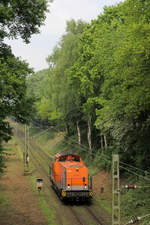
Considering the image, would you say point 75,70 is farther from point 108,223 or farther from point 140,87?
point 108,223

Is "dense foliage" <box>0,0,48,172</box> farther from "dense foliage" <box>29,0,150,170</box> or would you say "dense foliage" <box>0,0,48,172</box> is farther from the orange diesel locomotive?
the orange diesel locomotive

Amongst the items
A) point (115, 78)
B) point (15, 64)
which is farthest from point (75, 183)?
point (15, 64)

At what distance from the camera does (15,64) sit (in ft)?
53.9

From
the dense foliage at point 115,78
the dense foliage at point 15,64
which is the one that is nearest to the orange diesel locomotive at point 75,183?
the dense foliage at point 115,78

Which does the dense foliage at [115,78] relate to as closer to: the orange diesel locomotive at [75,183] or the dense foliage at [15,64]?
the dense foliage at [15,64]

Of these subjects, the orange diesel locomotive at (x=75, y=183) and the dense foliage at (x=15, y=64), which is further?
the orange diesel locomotive at (x=75, y=183)

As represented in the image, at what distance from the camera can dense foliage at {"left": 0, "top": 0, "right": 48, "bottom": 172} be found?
1454 centimetres

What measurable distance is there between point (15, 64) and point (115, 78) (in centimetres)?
1104

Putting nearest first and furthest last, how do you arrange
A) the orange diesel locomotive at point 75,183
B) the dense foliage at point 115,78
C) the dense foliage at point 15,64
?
the dense foliage at point 15,64, the dense foliage at point 115,78, the orange diesel locomotive at point 75,183

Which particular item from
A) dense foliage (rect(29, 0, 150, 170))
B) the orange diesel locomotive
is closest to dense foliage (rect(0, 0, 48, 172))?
dense foliage (rect(29, 0, 150, 170))

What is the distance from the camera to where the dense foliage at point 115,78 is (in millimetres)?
19891

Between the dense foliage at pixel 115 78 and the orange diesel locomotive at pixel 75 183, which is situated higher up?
the dense foliage at pixel 115 78

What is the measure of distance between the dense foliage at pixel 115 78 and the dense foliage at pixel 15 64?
145 cm

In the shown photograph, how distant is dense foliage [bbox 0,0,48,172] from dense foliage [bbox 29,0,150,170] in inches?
57.0
